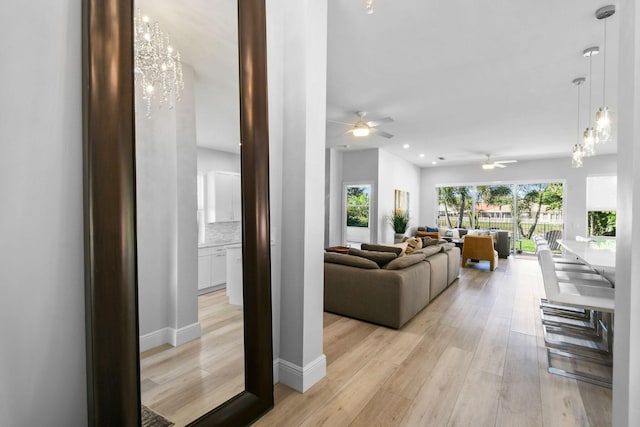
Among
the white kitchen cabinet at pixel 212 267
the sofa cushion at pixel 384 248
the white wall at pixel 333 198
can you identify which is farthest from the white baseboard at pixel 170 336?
the white wall at pixel 333 198

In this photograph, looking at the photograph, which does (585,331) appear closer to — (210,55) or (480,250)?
(480,250)

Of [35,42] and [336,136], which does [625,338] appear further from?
[336,136]

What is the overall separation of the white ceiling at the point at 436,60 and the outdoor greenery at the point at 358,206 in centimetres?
278

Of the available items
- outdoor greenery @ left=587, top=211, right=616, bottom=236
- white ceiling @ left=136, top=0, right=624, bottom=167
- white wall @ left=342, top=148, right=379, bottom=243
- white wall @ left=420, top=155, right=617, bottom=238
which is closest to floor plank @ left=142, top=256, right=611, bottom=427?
white ceiling @ left=136, top=0, right=624, bottom=167

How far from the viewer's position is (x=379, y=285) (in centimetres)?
318

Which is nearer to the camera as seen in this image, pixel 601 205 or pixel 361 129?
pixel 361 129

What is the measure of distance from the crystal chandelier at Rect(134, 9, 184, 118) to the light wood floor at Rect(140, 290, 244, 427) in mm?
978

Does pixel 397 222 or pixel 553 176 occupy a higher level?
pixel 553 176

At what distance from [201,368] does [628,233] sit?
6.23 ft

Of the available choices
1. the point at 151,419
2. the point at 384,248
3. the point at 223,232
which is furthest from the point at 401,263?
the point at 151,419

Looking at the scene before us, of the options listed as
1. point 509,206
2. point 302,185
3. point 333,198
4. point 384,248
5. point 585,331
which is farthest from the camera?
point 509,206

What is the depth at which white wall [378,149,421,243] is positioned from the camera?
7820mm

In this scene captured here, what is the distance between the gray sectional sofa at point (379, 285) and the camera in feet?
10.2

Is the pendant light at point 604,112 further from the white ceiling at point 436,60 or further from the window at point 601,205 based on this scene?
the window at point 601,205
